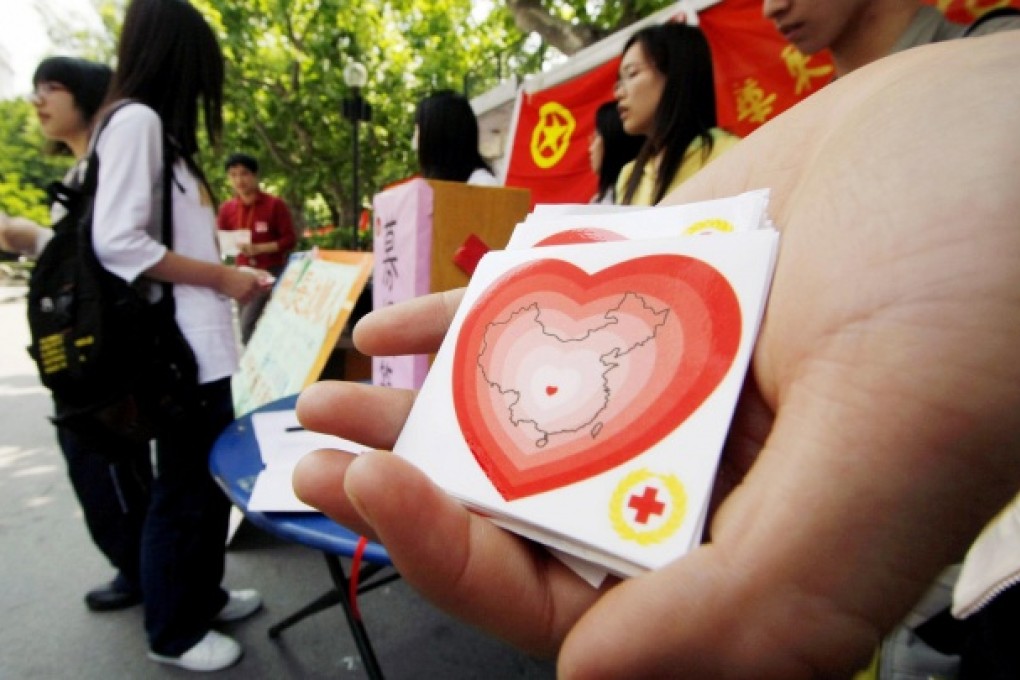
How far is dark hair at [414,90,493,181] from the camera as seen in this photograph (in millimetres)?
1726

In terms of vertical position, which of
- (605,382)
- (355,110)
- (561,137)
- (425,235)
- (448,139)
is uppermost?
(355,110)

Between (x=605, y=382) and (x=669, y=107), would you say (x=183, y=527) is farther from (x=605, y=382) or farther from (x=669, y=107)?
(x=669, y=107)

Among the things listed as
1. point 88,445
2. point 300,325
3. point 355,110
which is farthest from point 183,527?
point 355,110

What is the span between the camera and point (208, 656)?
1436mm

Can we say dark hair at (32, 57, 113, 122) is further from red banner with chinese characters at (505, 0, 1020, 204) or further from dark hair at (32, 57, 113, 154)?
red banner with chinese characters at (505, 0, 1020, 204)

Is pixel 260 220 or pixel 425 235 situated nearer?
pixel 425 235

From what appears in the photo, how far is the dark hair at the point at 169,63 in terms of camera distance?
124 cm

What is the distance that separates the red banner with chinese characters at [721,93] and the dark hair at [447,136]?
985mm

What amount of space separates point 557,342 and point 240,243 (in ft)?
10.9

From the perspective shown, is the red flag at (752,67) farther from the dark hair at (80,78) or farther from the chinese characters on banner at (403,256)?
the dark hair at (80,78)

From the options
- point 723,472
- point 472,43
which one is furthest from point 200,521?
point 472,43

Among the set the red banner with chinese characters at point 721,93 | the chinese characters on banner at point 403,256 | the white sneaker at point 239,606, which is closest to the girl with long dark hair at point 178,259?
the white sneaker at point 239,606

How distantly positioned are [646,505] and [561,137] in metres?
3.84

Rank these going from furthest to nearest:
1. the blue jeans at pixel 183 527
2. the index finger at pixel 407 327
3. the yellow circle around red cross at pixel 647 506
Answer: the blue jeans at pixel 183 527
the index finger at pixel 407 327
the yellow circle around red cross at pixel 647 506
